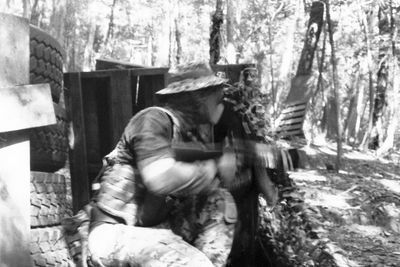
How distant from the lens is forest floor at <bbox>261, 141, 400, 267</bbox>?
3.48 m

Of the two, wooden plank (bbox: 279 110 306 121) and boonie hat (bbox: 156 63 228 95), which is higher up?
boonie hat (bbox: 156 63 228 95)

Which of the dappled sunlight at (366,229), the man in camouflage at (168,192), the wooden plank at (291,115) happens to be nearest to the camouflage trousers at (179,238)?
the man in camouflage at (168,192)

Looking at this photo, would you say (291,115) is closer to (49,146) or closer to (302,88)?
(302,88)

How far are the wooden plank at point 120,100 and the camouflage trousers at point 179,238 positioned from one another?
1.49 m

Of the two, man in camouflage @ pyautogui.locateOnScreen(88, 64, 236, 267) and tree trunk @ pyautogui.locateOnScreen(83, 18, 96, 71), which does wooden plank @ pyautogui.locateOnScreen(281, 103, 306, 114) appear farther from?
tree trunk @ pyautogui.locateOnScreen(83, 18, 96, 71)

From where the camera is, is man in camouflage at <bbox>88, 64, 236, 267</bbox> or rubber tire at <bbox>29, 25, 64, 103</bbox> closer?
man in camouflage at <bbox>88, 64, 236, 267</bbox>

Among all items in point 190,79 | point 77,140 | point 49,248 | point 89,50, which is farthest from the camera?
point 89,50

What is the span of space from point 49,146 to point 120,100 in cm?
103

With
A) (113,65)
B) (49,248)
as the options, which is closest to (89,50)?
(113,65)

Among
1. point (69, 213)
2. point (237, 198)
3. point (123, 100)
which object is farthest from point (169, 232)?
point (123, 100)

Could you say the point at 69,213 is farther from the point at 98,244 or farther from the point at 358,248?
the point at 358,248

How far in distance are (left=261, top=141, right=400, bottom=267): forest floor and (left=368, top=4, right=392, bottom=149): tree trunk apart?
116cm

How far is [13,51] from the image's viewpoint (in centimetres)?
310

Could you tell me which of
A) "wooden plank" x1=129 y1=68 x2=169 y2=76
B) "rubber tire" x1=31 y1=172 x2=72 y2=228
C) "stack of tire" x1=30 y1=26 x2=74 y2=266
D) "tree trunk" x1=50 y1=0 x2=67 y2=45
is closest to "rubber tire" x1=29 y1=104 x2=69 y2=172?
"stack of tire" x1=30 y1=26 x2=74 y2=266
